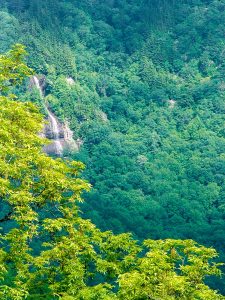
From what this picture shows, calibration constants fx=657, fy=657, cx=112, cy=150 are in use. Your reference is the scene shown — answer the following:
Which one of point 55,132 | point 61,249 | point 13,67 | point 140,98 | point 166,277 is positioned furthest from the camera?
point 140,98

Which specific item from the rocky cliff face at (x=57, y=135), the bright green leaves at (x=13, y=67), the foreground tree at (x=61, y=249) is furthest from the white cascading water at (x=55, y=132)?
the foreground tree at (x=61, y=249)

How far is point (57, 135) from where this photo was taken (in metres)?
112

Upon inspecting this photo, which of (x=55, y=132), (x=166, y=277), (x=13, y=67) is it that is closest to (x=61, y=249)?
(x=166, y=277)

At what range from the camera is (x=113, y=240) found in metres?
18.5

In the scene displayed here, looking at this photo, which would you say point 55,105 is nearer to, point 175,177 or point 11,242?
point 175,177

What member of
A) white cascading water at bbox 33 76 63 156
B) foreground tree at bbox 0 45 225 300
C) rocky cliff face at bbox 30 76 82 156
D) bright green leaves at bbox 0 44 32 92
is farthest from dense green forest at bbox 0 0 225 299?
foreground tree at bbox 0 45 225 300

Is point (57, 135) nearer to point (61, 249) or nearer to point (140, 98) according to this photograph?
point (140, 98)

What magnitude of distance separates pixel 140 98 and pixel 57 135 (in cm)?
2999

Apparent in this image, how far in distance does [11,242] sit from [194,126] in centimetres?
11049

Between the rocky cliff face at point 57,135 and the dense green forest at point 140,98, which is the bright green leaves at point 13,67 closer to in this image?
the dense green forest at point 140,98

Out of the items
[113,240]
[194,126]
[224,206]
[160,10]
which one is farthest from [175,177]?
[113,240]

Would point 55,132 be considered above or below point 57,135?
above

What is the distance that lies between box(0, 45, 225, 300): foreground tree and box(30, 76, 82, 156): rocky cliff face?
8827 cm

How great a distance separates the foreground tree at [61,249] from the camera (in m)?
16.6
